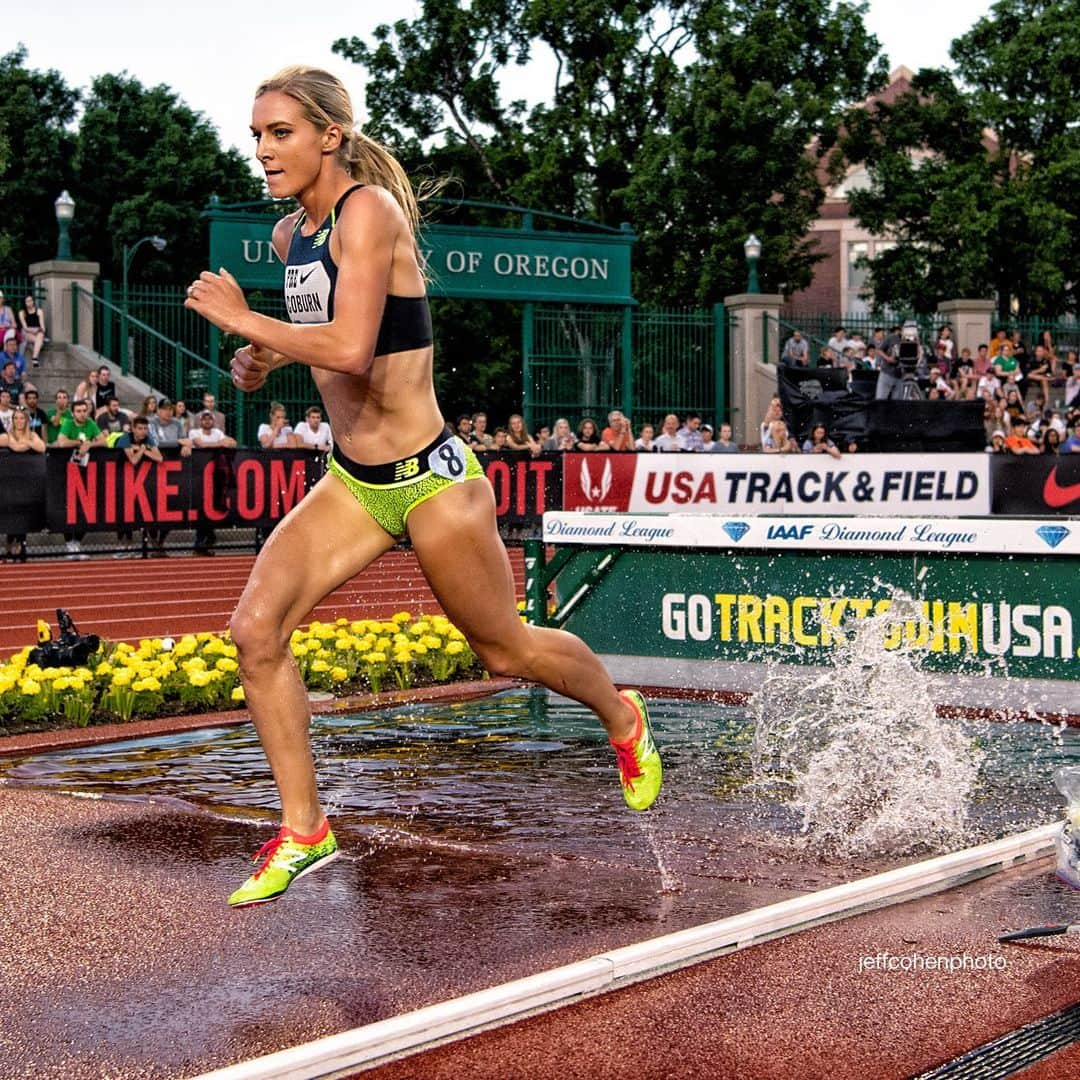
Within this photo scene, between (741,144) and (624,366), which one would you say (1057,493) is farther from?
(741,144)

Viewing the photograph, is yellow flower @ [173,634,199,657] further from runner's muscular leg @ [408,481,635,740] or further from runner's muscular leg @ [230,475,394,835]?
runner's muscular leg @ [230,475,394,835]

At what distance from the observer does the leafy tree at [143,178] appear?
47.7 meters

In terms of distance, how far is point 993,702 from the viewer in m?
9.20

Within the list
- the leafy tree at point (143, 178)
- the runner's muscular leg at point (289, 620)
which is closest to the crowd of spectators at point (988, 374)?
the runner's muscular leg at point (289, 620)

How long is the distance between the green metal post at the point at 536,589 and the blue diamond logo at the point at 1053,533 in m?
3.28

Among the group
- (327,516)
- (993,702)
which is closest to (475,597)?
(327,516)

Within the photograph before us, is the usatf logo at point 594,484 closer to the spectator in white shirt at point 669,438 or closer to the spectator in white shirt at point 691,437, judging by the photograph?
the spectator in white shirt at point 669,438

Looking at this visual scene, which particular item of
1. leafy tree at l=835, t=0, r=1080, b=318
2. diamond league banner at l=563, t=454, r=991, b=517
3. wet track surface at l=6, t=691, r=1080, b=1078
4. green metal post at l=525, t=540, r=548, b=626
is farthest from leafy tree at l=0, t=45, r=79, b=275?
wet track surface at l=6, t=691, r=1080, b=1078

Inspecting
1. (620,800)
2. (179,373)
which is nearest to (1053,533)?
(620,800)

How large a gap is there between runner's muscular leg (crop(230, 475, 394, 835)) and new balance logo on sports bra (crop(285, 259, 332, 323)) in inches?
22.0

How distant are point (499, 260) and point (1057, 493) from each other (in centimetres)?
1171

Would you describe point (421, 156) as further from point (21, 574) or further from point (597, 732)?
point (597, 732)

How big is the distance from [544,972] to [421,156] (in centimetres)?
4230

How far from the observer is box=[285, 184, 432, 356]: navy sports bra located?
4.84 meters
